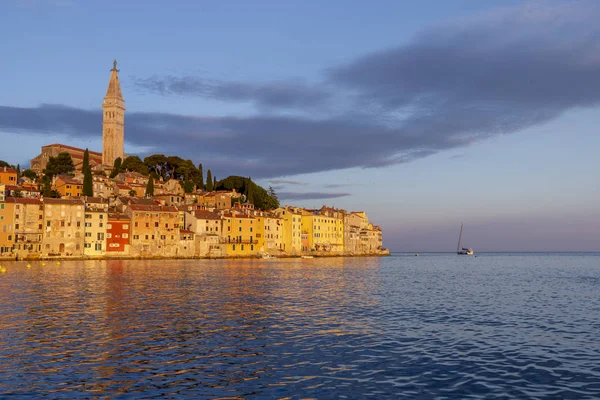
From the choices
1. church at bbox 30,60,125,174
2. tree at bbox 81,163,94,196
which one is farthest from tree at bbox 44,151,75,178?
tree at bbox 81,163,94,196

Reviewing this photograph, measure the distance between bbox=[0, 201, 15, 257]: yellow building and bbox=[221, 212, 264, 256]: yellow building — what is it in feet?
135

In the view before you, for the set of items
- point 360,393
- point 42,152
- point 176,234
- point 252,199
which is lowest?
point 360,393

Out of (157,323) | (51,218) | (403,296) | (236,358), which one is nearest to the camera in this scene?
(236,358)

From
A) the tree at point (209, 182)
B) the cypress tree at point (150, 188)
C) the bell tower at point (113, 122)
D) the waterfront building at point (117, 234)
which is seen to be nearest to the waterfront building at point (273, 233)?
the tree at point (209, 182)

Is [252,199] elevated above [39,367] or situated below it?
above

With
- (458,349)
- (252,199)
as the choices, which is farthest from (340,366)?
(252,199)

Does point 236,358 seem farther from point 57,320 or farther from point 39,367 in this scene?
point 57,320

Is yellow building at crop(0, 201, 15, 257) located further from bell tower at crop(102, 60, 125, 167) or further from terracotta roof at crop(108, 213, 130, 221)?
bell tower at crop(102, 60, 125, 167)

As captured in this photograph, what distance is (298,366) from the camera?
50.0 ft

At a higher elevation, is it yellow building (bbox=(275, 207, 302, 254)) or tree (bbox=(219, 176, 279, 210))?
tree (bbox=(219, 176, 279, 210))

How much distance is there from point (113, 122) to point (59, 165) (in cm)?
3096

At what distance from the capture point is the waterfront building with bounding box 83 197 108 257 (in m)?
95.8

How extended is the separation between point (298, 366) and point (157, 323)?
948cm

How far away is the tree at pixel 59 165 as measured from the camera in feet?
421
